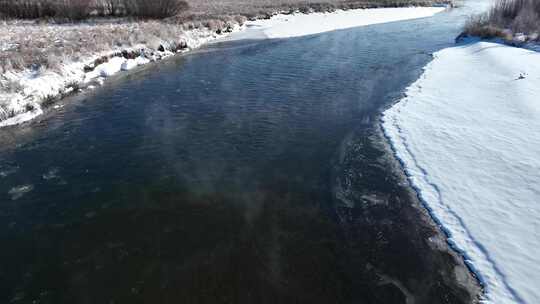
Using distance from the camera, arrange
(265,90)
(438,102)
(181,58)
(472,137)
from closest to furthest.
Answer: (472,137) < (438,102) < (265,90) < (181,58)

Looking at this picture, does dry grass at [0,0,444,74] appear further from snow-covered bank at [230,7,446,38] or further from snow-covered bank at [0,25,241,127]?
snow-covered bank at [230,7,446,38]

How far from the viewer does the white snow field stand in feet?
22.0

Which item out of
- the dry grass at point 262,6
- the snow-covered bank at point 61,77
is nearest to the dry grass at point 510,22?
the snow-covered bank at point 61,77

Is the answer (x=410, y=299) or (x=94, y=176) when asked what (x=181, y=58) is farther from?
(x=410, y=299)

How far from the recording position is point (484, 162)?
9.81 metres

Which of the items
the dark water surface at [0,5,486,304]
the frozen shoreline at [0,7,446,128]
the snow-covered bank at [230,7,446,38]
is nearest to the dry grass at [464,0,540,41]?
the snow-covered bank at [230,7,446,38]

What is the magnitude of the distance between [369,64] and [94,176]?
53.3ft

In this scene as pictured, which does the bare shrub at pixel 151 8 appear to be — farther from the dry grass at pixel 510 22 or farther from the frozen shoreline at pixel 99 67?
the dry grass at pixel 510 22

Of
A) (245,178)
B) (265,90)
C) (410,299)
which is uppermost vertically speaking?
(265,90)

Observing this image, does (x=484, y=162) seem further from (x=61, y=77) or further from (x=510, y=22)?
(x=510, y=22)

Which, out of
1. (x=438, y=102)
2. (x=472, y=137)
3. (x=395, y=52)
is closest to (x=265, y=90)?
(x=438, y=102)

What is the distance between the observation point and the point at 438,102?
14219 mm

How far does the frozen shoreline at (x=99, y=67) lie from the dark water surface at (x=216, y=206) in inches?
44.5

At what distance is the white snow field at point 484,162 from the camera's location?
22.0 ft
